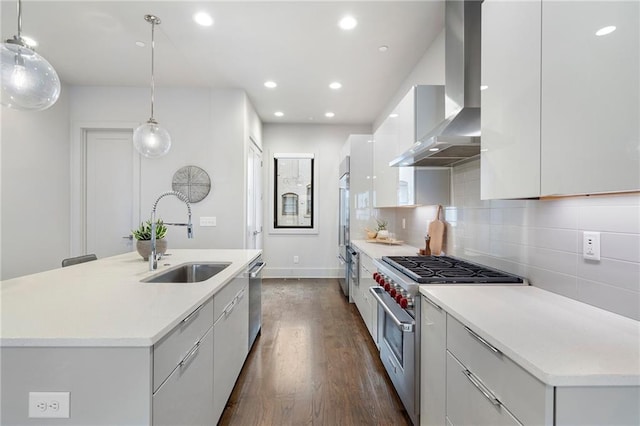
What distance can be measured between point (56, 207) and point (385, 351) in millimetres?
4208

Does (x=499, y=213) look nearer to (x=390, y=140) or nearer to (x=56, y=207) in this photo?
(x=390, y=140)

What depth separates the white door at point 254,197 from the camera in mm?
4516

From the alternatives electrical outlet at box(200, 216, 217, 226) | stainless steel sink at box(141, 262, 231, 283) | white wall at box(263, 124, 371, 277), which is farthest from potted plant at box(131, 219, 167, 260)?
white wall at box(263, 124, 371, 277)

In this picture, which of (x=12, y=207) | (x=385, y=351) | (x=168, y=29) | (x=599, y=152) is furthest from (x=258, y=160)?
(x=599, y=152)

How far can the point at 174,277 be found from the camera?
2256 mm

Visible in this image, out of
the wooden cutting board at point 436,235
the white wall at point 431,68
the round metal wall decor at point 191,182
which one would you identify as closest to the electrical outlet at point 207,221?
the round metal wall decor at point 191,182

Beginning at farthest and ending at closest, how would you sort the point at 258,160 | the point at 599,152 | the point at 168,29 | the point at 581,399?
1. the point at 258,160
2. the point at 168,29
3. the point at 599,152
4. the point at 581,399

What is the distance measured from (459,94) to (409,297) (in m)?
1.31

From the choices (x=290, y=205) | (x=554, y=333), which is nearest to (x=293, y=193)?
(x=290, y=205)

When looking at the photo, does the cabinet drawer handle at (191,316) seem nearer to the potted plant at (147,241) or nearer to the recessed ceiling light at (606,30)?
the potted plant at (147,241)

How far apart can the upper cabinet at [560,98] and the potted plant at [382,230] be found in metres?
2.27

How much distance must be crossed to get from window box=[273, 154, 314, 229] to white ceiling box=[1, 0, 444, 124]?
179 cm

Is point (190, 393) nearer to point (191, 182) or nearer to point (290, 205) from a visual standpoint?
point (191, 182)

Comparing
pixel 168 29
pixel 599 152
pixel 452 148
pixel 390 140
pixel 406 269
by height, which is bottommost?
pixel 406 269
